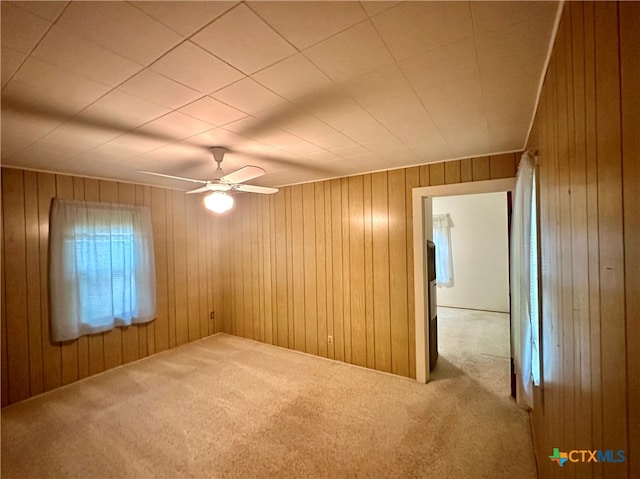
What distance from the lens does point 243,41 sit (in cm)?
111

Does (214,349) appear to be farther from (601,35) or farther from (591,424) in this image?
(601,35)

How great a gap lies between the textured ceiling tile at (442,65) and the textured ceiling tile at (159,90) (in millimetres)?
1094

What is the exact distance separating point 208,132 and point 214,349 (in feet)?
10.4

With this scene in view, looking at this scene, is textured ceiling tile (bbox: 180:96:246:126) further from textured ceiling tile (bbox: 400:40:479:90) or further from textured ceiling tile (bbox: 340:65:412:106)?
textured ceiling tile (bbox: 400:40:479:90)

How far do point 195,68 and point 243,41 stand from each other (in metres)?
0.31

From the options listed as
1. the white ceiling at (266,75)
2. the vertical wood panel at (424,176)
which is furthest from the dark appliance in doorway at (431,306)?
the white ceiling at (266,75)

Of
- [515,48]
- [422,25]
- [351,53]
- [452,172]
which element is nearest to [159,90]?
[351,53]

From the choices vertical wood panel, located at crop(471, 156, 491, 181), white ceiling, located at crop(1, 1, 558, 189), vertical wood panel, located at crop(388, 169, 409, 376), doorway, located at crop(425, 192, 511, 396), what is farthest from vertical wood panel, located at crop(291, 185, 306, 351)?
doorway, located at crop(425, 192, 511, 396)

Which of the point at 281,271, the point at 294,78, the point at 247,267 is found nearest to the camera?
the point at 294,78

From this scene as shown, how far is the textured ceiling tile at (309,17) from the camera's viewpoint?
3.09 feet

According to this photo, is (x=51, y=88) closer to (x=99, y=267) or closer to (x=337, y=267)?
(x=99, y=267)

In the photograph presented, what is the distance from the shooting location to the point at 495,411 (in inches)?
98.2

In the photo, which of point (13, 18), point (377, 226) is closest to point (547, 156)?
point (377, 226)

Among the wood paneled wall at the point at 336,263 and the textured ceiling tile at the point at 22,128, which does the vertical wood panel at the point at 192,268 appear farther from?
the textured ceiling tile at the point at 22,128
